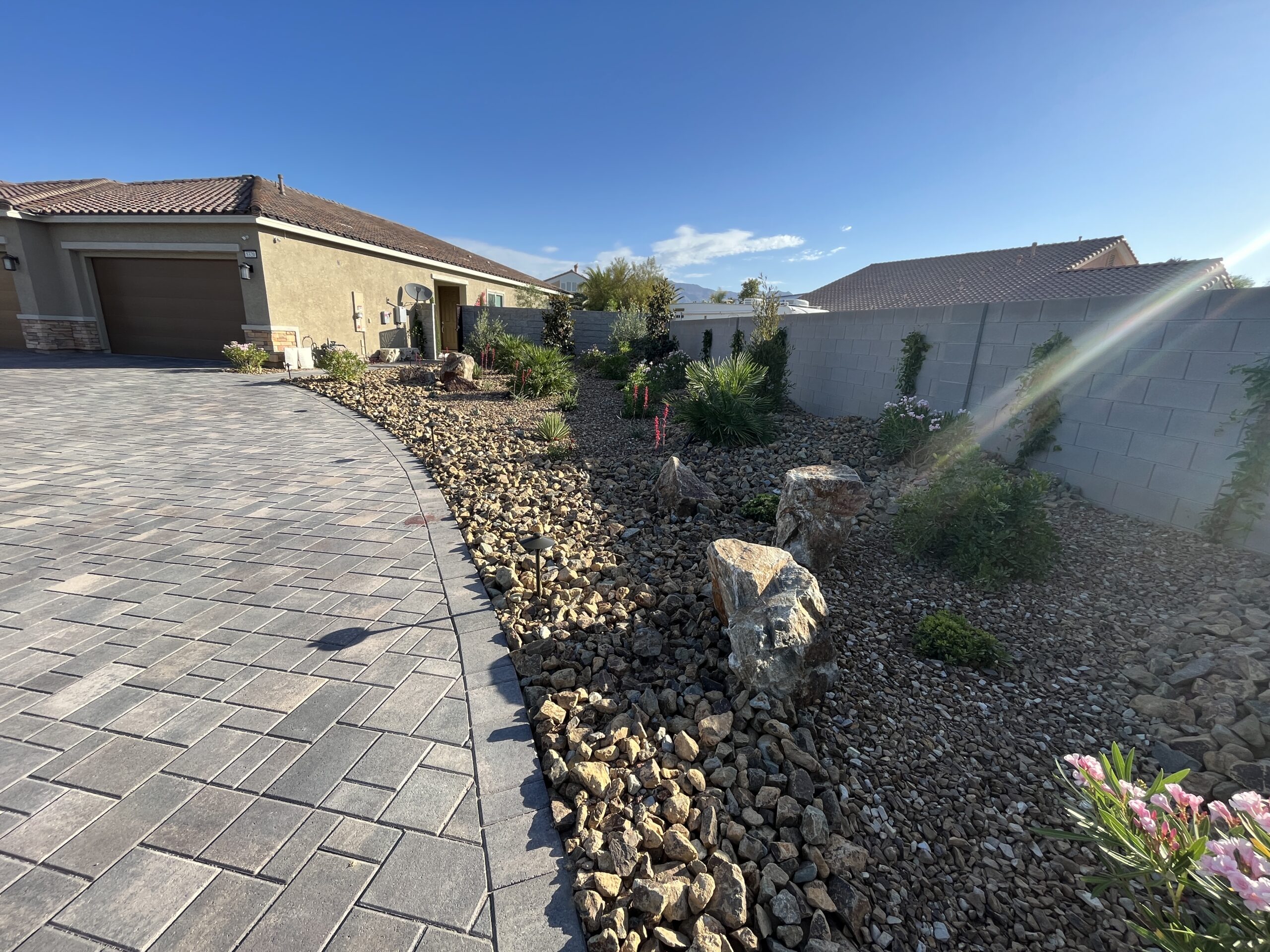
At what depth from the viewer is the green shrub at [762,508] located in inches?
182

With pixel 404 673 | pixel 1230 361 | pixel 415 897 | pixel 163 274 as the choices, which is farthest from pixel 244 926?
pixel 163 274

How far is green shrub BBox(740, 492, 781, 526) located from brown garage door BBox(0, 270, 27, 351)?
20323 millimetres

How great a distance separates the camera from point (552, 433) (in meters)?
7.22

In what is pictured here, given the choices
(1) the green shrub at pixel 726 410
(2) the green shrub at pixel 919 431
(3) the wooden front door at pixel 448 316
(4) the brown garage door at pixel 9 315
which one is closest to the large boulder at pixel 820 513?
(2) the green shrub at pixel 919 431

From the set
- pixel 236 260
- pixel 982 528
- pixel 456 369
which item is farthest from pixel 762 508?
pixel 236 260

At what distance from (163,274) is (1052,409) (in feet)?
63.0

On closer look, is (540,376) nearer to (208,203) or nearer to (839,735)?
(839,735)

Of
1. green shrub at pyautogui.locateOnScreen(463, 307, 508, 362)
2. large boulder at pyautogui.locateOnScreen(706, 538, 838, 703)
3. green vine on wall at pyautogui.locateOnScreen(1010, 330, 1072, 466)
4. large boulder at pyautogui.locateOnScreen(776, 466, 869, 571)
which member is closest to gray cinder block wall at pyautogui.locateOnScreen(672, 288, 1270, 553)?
green vine on wall at pyautogui.locateOnScreen(1010, 330, 1072, 466)

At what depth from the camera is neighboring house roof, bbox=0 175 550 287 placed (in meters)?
13.0

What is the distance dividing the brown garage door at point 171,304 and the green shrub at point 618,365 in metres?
9.42

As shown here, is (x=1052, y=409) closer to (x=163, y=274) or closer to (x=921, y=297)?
(x=163, y=274)

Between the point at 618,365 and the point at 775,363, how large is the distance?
4848 mm

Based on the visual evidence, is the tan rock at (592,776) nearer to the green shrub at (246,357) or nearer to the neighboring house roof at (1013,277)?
the green shrub at (246,357)

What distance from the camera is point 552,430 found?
722cm
